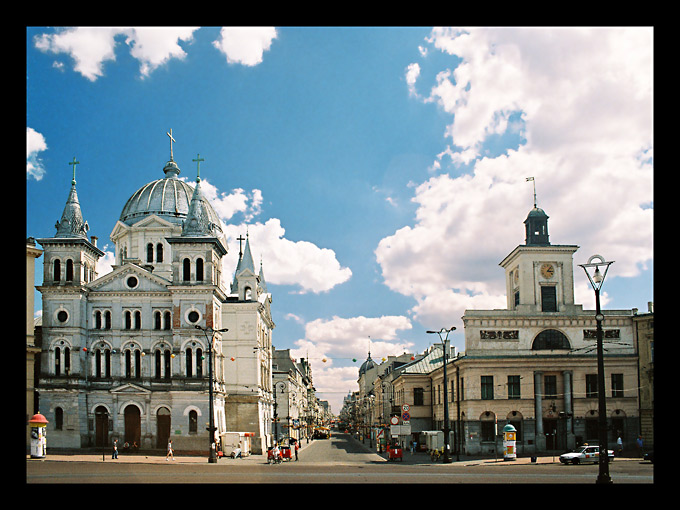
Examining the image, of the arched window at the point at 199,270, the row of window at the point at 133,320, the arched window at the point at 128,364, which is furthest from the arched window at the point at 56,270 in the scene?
the arched window at the point at 199,270

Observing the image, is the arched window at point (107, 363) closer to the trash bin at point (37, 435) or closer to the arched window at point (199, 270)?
the arched window at point (199, 270)

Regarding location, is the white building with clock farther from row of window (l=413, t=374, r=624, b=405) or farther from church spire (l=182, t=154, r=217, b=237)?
church spire (l=182, t=154, r=217, b=237)

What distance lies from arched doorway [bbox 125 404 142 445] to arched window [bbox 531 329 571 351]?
38656mm

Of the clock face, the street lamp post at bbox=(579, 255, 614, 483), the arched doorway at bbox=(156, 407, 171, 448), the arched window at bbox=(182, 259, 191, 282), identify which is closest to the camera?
the street lamp post at bbox=(579, 255, 614, 483)

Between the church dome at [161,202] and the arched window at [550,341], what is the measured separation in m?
42.1

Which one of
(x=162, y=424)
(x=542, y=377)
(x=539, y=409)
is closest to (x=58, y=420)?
(x=162, y=424)

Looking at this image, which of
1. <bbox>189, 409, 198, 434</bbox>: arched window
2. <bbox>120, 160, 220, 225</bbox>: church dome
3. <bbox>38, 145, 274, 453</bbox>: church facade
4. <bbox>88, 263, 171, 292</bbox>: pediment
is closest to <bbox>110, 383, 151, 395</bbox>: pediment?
<bbox>38, 145, 274, 453</bbox>: church facade

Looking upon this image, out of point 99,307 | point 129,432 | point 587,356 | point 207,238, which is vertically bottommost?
point 129,432

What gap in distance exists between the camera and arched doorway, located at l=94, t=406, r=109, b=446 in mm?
65500
